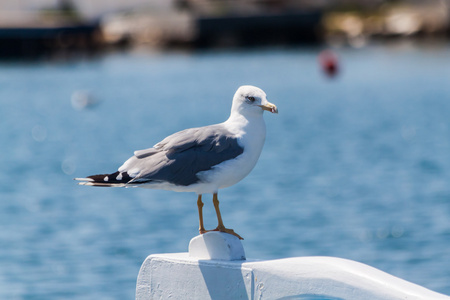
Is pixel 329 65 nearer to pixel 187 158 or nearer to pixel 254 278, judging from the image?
pixel 187 158

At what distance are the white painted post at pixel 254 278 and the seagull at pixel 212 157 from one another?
0.35 m

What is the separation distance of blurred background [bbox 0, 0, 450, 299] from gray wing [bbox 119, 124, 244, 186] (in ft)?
21.9

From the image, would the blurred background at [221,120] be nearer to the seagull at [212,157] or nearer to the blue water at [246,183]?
the blue water at [246,183]

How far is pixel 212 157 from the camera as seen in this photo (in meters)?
5.32

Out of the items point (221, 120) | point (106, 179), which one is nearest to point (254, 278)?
point (106, 179)

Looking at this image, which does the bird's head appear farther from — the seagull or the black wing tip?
the black wing tip

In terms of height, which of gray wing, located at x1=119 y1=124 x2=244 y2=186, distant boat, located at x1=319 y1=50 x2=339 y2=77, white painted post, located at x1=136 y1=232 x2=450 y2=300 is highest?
distant boat, located at x1=319 y1=50 x2=339 y2=77

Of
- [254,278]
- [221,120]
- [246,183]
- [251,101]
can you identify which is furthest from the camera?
[221,120]

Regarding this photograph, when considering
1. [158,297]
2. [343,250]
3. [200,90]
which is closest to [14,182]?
[343,250]

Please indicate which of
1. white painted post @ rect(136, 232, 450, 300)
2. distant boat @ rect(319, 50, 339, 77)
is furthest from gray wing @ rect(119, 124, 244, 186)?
distant boat @ rect(319, 50, 339, 77)

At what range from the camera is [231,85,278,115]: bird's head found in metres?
5.27

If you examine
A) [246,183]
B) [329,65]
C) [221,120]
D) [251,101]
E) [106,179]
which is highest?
[329,65]

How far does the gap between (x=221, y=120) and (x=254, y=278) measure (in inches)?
1199

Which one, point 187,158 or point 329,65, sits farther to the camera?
point 329,65
